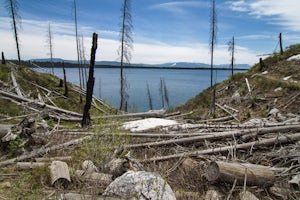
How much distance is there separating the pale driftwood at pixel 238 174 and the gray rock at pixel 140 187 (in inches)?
39.9

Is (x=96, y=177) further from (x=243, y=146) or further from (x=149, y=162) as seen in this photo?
(x=243, y=146)

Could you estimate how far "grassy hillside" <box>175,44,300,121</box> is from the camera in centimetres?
1255

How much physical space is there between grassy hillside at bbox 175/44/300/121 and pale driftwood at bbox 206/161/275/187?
685 centimetres

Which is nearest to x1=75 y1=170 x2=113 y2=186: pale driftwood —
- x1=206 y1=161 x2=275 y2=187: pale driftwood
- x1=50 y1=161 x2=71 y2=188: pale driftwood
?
x1=50 y1=161 x2=71 y2=188: pale driftwood

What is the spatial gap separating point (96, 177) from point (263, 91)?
12.6m

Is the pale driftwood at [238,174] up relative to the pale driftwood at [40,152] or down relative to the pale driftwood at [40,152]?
up

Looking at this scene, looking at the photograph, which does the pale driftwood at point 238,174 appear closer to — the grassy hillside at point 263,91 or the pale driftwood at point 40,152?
the pale driftwood at point 40,152

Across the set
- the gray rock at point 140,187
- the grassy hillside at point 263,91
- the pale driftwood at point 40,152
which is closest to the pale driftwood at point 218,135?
the pale driftwood at point 40,152

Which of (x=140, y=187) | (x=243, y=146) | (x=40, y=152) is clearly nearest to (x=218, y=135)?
(x=243, y=146)

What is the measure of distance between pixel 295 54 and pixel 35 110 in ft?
56.7

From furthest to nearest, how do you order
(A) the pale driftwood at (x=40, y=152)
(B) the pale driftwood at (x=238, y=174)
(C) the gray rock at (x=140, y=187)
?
(A) the pale driftwood at (x=40, y=152) < (B) the pale driftwood at (x=238, y=174) < (C) the gray rock at (x=140, y=187)

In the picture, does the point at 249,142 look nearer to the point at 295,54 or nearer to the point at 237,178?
the point at 237,178

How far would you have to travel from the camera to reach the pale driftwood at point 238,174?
4719 millimetres

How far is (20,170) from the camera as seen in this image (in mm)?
6105
